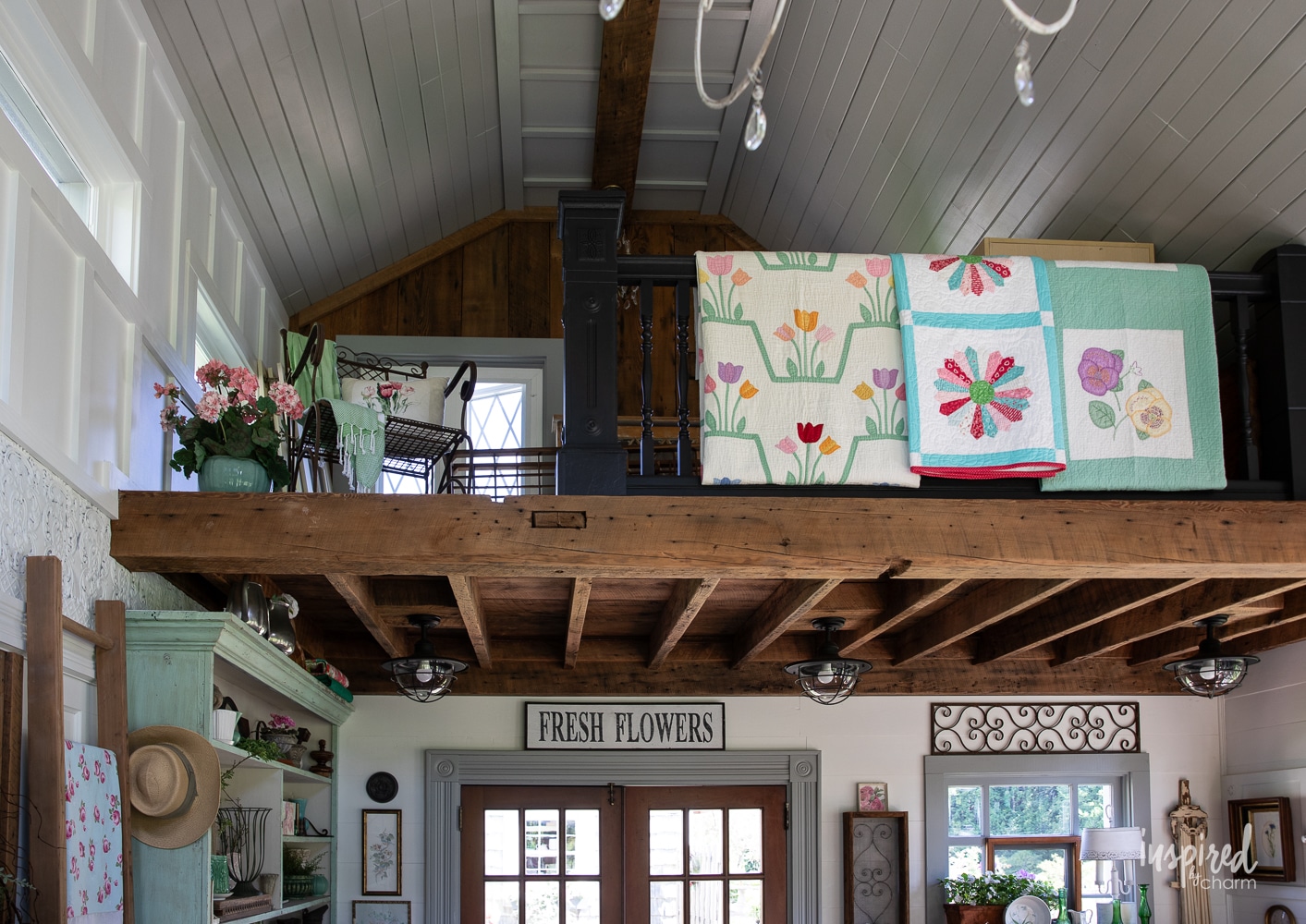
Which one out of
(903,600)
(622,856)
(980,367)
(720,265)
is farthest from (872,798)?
(720,265)

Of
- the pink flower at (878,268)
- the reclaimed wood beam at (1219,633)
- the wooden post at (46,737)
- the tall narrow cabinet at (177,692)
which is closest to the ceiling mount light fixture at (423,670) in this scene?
the tall narrow cabinet at (177,692)

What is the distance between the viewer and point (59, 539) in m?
3.22

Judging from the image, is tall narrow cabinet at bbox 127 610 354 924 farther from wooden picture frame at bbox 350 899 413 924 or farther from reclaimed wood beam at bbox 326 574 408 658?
wooden picture frame at bbox 350 899 413 924

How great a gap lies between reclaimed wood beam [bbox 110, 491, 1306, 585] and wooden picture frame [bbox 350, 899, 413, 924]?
3016 millimetres

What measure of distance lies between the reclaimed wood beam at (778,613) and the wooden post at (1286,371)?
1.45 meters

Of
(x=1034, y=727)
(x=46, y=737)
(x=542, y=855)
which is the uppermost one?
(x=46, y=737)

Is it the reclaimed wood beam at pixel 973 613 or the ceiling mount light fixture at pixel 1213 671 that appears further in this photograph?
the ceiling mount light fixture at pixel 1213 671

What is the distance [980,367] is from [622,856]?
347cm

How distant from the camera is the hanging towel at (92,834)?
298 cm

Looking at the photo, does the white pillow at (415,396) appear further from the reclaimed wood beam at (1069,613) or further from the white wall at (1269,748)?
the white wall at (1269,748)

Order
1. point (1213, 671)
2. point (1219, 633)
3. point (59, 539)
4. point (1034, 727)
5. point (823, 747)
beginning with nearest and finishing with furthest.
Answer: point (59, 539), point (1213, 671), point (1219, 633), point (823, 747), point (1034, 727)

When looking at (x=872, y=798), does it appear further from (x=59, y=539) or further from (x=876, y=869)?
(x=59, y=539)

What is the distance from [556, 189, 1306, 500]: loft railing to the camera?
154 inches

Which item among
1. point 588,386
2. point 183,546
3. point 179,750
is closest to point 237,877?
point 179,750
